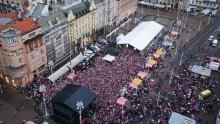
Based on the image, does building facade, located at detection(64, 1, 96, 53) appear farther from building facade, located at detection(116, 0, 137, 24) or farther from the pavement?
the pavement

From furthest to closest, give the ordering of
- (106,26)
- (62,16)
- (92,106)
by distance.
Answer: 1. (106,26)
2. (62,16)
3. (92,106)

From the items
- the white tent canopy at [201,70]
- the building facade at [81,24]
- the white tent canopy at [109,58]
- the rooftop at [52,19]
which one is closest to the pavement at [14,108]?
the rooftop at [52,19]

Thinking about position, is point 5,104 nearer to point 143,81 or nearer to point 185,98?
point 143,81

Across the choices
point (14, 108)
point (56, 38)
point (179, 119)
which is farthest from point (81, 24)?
point (179, 119)

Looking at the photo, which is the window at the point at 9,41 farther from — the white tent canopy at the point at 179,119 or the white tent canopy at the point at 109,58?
the white tent canopy at the point at 179,119

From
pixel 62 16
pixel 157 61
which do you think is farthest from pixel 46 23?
pixel 157 61

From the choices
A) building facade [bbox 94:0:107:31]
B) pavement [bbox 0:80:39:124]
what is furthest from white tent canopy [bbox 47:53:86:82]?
building facade [bbox 94:0:107:31]

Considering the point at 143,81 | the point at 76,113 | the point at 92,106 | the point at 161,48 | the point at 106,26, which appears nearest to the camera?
the point at 76,113

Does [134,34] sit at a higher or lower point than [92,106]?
higher
